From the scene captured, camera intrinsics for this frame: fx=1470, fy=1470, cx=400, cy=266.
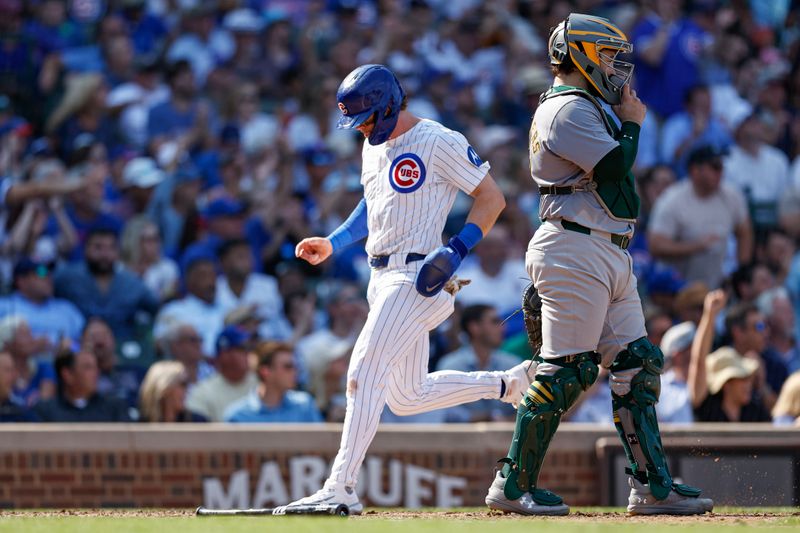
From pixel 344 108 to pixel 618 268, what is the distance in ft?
4.46

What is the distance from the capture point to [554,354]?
614 cm

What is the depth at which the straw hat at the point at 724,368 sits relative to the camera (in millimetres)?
9898

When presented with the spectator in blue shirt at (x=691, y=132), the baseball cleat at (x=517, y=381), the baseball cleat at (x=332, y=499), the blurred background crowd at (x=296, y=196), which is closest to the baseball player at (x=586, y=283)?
the baseball cleat at (x=517, y=381)

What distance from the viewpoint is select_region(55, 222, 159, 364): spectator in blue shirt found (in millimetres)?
11602

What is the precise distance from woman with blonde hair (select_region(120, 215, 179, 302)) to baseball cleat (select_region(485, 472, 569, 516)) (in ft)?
20.1

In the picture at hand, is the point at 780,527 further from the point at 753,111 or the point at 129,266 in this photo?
the point at 753,111

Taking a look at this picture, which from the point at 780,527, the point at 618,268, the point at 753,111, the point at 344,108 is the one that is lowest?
the point at 780,527

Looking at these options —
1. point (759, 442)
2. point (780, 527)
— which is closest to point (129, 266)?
point (759, 442)

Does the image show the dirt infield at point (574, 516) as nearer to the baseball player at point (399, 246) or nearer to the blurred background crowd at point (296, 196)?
the baseball player at point (399, 246)

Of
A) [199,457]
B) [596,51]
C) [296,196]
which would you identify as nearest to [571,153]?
[596,51]

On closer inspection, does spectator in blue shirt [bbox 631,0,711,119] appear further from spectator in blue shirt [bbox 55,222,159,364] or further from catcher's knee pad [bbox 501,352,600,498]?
catcher's knee pad [bbox 501,352,600,498]

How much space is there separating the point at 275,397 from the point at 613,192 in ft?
14.1

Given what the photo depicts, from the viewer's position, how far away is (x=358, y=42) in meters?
15.6

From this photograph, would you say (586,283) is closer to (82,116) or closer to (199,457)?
(199,457)
